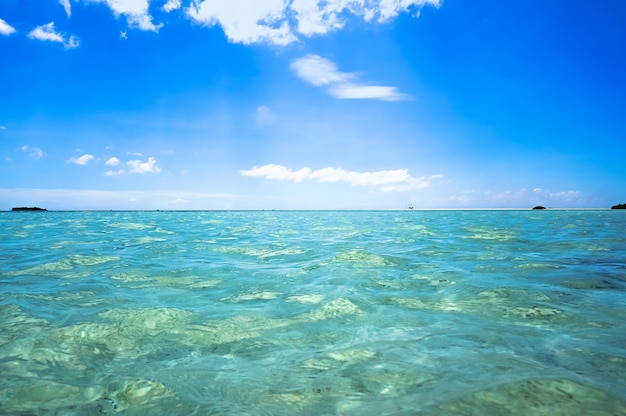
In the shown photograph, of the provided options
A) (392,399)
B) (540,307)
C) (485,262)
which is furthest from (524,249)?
(392,399)

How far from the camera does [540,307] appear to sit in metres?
5.76

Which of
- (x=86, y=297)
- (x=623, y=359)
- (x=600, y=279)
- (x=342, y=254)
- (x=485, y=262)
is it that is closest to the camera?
(x=623, y=359)

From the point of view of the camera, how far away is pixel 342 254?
11.8 meters

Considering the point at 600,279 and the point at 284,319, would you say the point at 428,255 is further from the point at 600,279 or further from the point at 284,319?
the point at 284,319

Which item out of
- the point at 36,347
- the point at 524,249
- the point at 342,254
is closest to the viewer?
the point at 36,347

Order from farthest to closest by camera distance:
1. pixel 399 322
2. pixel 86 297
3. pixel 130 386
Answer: pixel 86 297 < pixel 399 322 < pixel 130 386

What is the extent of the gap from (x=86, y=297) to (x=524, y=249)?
14.8 m

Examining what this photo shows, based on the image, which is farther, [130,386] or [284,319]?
[284,319]

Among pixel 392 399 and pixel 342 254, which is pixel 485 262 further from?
pixel 392 399

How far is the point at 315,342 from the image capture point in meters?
4.48

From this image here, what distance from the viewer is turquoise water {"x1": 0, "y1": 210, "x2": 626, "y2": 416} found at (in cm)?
305

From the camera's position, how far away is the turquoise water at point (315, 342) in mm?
3047

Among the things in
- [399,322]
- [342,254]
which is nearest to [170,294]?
[399,322]

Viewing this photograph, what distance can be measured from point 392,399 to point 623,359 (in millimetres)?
2826
